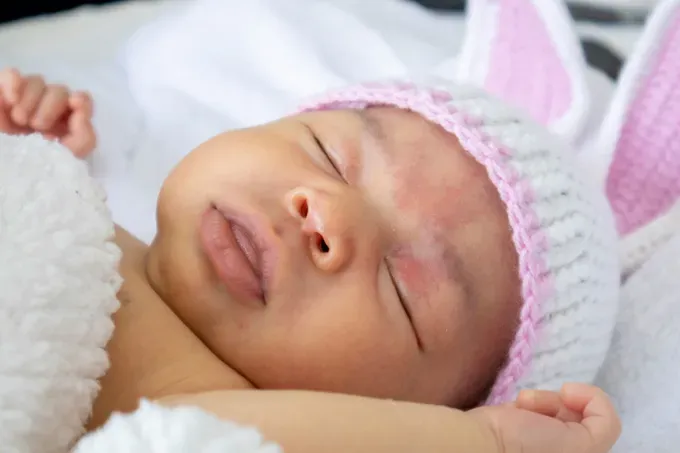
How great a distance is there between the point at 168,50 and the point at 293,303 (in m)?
0.84

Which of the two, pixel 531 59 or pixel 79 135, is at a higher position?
pixel 531 59

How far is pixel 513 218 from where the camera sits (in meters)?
0.85

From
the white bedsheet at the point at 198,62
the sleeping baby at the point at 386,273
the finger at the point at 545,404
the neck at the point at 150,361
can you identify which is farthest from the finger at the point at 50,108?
the finger at the point at 545,404

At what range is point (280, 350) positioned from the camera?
78 cm

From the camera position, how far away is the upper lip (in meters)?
0.78

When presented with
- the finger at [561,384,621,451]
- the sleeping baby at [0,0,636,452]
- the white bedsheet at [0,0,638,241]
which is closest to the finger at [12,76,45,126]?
the white bedsheet at [0,0,638,241]

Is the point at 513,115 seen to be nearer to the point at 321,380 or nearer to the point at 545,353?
the point at 545,353

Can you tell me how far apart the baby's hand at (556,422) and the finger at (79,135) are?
75cm

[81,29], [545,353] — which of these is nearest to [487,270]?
[545,353]

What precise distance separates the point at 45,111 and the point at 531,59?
784 mm

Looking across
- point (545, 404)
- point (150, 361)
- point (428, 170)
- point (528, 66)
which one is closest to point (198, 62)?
point (528, 66)

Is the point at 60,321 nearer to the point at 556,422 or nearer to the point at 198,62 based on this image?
the point at 556,422

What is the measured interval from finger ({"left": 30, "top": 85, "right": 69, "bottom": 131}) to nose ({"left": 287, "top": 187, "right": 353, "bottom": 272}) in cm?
52

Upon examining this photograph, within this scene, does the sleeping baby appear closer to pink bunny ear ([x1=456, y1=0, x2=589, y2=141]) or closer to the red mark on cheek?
the red mark on cheek
